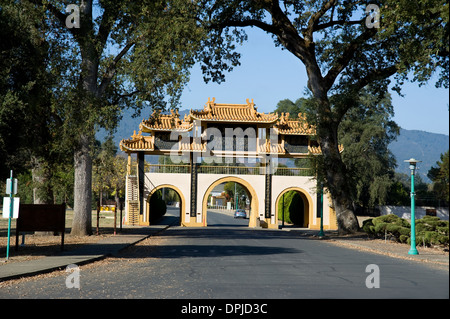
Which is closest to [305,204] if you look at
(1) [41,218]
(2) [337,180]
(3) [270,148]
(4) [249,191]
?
(4) [249,191]

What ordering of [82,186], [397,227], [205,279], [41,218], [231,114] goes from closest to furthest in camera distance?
[205,279] < [41,218] < [397,227] < [82,186] < [231,114]

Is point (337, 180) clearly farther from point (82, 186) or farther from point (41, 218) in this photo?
point (41, 218)

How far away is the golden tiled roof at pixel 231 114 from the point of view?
47219 millimetres

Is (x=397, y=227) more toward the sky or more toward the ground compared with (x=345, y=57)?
more toward the ground

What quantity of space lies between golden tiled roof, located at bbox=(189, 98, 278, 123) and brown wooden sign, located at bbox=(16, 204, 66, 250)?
30092 mm

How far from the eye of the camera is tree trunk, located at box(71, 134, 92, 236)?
25844mm

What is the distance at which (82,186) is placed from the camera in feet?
85.0

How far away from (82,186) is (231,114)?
79.0 feet

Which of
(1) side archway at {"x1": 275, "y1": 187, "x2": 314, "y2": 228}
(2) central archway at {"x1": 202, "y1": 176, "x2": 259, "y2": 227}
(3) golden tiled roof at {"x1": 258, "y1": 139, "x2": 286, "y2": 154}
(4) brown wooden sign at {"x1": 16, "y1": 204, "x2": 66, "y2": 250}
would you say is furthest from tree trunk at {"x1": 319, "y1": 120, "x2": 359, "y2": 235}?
(3) golden tiled roof at {"x1": 258, "y1": 139, "x2": 286, "y2": 154}

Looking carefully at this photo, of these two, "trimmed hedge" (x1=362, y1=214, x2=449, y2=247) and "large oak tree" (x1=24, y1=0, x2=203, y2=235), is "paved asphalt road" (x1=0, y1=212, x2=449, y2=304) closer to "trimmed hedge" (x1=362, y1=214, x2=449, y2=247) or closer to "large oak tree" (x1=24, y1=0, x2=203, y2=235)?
"trimmed hedge" (x1=362, y1=214, x2=449, y2=247)

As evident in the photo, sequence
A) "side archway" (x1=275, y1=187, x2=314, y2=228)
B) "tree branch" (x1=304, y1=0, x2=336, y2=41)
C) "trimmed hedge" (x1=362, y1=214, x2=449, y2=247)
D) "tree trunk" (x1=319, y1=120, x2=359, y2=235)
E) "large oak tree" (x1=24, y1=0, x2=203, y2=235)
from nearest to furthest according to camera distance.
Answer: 1. "trimmed hedge" (x1=362, y1=214, x2=449, y2=247)
2. "large oak tree" (x1=24, y1=0, x2=203, y2=235)
3. "tree branch" (x1=304, y1=0, x2=336, y2=41)
4. "tree trunk" (x1=319, y1=120, x2=359, y2=235)
5. "side archway" (x1=275, y1=187, x2=314, y2=228)

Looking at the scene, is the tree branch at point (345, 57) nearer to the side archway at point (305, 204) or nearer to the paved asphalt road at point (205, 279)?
the paved asphalt road at point (205, 279)
